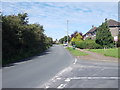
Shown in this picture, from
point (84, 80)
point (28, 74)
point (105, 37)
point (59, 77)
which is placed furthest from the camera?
point (105, 37)

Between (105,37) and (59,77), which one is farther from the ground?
(105,37)

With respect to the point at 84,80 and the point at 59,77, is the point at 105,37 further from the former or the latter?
the point at 84,80

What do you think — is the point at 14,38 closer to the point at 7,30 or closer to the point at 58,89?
the point at 7,30

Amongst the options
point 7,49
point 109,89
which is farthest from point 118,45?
point 109,89

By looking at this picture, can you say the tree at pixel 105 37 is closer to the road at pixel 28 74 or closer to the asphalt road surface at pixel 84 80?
the road at pixel 28 74

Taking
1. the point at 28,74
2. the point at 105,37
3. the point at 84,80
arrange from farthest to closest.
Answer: the point at 105,37 → the point at 28,74 → the point at 84,80

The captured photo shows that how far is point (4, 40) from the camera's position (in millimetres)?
17844

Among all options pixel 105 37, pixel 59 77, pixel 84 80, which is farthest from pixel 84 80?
pixel 105 37

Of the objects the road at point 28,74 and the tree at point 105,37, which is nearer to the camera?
the road at point 28,74

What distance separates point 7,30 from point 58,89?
43.7 ft

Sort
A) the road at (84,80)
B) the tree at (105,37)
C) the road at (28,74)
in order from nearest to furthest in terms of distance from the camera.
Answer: the road at (84,80) < the road at (28,74) < the tree at (105,37)

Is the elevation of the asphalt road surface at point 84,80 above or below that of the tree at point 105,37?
below

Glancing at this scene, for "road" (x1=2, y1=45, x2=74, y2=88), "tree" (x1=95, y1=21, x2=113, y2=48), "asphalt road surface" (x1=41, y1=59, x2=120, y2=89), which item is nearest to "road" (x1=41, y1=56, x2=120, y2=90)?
"asphalt road surface" (x1=41, y1=59, x2=120, y2=89)

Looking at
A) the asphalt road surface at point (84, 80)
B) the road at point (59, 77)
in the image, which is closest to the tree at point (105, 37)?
the road at point (59, 77)
